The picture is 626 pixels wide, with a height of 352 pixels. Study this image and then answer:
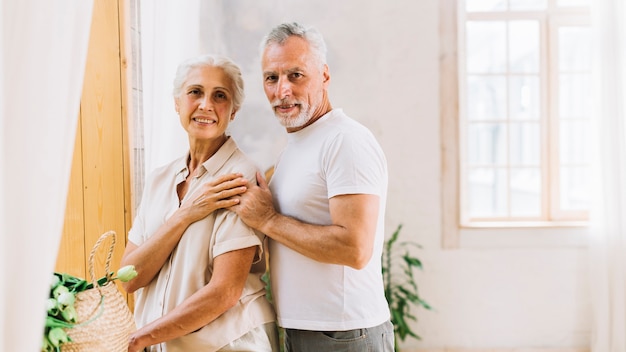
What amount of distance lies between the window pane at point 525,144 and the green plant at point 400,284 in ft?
3.68

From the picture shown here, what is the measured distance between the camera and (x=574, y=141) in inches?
181

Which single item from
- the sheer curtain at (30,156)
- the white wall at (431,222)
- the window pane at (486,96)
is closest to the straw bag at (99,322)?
the sheer curtain at (30,156)

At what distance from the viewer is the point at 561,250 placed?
4.32 meters

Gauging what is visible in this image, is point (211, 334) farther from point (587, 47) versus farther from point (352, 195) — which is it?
point (587, 47)

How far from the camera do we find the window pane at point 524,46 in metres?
4.58

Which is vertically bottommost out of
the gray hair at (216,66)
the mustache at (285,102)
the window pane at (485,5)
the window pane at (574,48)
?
the mustache at (285,102)

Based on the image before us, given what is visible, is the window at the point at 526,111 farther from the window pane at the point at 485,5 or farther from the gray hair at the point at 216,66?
the gray hair at the point at 216,66

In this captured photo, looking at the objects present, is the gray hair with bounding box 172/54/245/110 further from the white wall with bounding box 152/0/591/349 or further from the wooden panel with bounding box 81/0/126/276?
the white wall with bounding box 152/0/591/349

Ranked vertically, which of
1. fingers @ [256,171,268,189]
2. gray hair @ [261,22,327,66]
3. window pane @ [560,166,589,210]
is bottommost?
fingers @ [256,171,268,189]

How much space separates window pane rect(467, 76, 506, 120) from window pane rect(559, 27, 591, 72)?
48 cm

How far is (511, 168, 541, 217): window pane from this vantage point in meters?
4.60

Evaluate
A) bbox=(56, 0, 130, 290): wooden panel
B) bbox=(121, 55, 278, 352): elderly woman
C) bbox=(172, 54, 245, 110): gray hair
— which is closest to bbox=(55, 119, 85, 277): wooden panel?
bbox=(56, 0, 130, 290): wooden panel

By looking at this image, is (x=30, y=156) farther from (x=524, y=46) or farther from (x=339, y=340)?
(x=524, y=46)

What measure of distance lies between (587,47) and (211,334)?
13.3 ft
